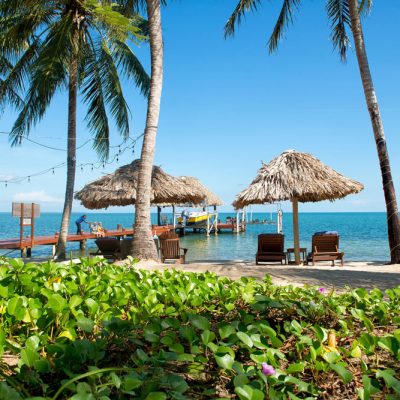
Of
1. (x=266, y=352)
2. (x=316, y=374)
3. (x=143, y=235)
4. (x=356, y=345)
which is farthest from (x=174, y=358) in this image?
(x=143, y=235)

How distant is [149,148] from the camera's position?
9820 millimetres

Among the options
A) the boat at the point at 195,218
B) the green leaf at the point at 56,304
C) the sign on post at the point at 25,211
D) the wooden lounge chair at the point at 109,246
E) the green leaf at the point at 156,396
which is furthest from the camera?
the boat at the point at 195,218

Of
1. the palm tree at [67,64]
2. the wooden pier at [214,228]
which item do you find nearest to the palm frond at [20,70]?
the palm tree at [67,64]

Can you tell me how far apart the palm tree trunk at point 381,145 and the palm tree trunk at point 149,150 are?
205 inches

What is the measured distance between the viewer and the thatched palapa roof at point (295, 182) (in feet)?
37.2

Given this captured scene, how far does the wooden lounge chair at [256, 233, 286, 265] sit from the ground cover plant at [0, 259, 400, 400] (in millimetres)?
9153

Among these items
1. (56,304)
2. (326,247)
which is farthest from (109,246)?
(56,304)

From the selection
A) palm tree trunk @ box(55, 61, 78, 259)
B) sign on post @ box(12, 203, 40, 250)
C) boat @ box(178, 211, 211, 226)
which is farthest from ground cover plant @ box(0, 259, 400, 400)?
boat @ box(178, 211, 211, 226)

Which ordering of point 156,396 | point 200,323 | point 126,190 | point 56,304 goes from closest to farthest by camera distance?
point 156,396, point 200,323, point 56,304, point 126,190

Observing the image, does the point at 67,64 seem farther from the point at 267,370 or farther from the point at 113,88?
the point at 267,370

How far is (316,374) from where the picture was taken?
1333mm

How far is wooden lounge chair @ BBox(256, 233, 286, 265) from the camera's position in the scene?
11.3 metres

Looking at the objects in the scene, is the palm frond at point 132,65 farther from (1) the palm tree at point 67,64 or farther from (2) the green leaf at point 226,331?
(2) the green leaf at point 226,331

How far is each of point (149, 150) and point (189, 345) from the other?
851 cm
